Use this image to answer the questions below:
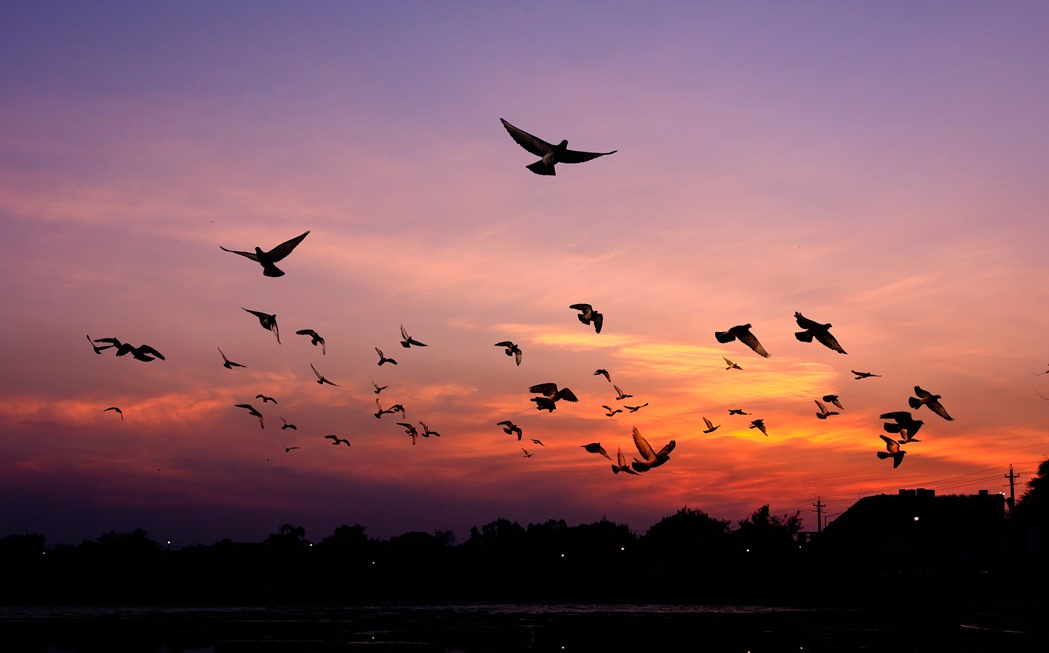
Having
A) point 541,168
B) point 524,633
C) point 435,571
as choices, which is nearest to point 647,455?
point 541,168

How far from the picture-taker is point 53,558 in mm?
173625

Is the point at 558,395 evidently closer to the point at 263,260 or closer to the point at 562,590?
the point at 263,260

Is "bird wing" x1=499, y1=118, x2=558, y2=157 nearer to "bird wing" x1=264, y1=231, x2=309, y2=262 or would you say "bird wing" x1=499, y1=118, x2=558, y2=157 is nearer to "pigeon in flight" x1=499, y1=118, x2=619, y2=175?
"pigeon in flight" x1=499, y1=118, x2=619, y2=175

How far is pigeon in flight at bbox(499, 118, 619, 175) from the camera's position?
49.8 feet

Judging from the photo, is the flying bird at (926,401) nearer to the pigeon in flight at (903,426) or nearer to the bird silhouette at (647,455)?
the pigeon in flight at (903,426)

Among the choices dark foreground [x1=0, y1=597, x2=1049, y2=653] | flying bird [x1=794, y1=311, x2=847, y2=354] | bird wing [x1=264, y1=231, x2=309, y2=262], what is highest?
bird wing [x1=264, y1=231, x2=309, y2=262]

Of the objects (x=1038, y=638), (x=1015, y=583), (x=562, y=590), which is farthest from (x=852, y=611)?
(x=562, y=590)

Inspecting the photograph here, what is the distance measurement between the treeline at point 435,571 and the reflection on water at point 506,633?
57.2 meters

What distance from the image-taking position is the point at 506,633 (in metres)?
60.1

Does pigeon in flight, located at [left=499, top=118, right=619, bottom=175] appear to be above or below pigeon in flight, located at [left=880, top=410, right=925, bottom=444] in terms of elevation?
above

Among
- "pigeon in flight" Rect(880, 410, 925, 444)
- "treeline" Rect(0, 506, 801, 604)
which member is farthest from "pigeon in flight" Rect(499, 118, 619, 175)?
"treeline" Rect(0, 506, 801, 604)

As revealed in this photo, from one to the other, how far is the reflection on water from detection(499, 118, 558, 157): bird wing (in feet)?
118

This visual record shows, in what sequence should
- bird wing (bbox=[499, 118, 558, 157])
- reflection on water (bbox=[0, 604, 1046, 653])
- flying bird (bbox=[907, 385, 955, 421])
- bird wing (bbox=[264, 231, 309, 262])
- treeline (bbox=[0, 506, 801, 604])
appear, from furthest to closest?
treeline (bbox=[0, 506, 801, 604]), reflection on water (bbox=[0, 604, 1046, 653]), flying bird (bbox=[907, 385, 955, 421]), bird wing (bbox=[264, 231, 309, 262]), bird wing (bbox=[499, 118, 558, 157])

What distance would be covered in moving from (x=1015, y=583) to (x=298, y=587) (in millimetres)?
106063
